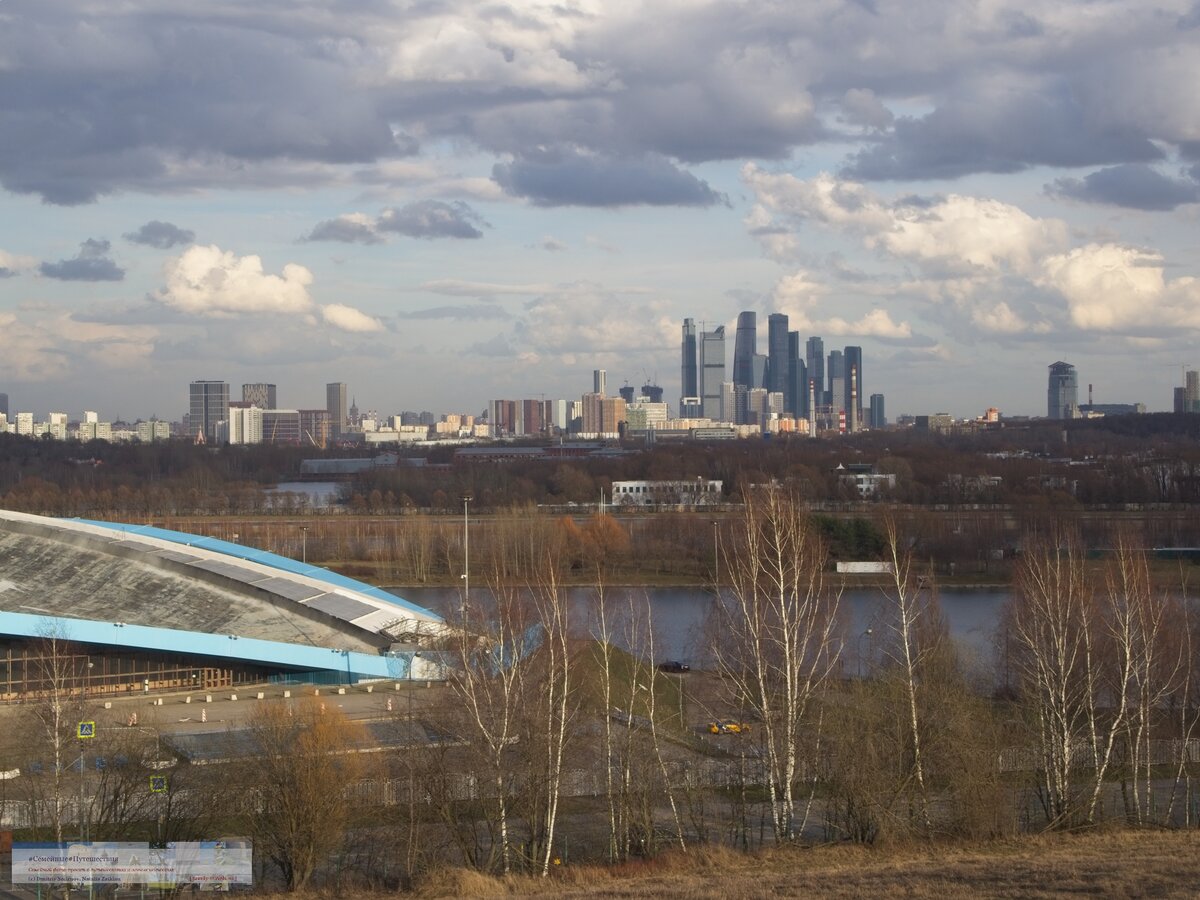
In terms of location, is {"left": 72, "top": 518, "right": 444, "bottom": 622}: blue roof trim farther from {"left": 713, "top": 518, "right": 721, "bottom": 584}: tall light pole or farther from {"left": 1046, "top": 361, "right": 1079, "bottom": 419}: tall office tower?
{"left": 1046, "top": 361, "right": 1079, "bottom": 419}: tall office tower

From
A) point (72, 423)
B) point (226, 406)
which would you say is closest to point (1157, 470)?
point (226, 406)

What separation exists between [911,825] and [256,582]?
10448mm

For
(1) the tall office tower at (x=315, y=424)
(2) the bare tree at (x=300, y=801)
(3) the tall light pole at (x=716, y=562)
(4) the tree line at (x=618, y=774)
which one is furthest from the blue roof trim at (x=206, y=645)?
(1) the tall office tower at (x=315, y=424)

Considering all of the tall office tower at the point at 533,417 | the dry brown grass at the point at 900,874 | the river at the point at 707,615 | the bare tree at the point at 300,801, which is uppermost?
the tall office tower at the point at 533,417

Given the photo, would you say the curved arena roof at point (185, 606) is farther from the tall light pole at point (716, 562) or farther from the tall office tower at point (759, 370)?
the tall office tower at point (759, 370)

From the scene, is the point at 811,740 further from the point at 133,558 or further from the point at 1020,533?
the point at 1020,533

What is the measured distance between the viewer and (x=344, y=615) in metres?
18.0

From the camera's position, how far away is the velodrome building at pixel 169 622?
53.2 ft

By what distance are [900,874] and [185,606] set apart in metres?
10.8

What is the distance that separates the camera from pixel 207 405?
6314 inches

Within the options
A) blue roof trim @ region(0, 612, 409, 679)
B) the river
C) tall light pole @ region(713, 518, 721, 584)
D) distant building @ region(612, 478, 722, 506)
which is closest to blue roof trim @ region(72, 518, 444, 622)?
the river

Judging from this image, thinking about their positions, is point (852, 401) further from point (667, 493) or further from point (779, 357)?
point (667, 493)

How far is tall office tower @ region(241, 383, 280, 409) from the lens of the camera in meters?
174

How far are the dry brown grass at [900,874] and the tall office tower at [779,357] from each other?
18712 centimetres
